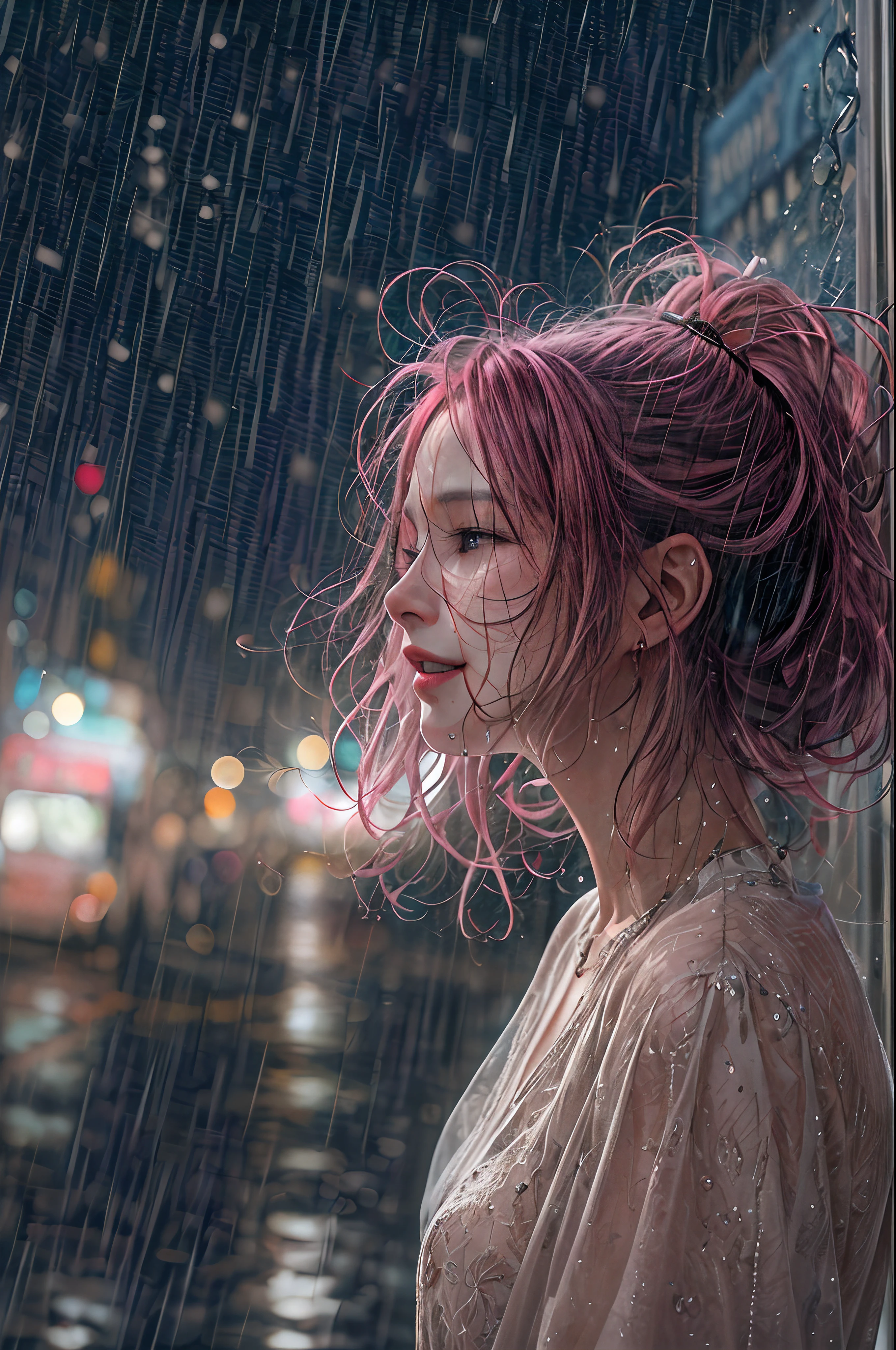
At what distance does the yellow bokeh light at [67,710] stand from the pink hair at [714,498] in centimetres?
33

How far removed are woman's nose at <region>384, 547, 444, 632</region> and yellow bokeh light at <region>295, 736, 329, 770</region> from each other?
206mm

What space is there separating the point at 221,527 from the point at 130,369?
0.16m

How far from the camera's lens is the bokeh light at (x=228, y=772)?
2.80ft

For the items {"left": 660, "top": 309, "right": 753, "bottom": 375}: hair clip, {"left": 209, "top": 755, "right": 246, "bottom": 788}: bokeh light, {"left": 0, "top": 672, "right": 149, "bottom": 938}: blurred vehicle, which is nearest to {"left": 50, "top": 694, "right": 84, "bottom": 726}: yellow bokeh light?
{"left": 0, "top": 672, "right": 149, "bottom": 938}: blurred vehicle

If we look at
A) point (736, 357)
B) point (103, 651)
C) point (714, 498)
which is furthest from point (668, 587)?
point (103, 651)

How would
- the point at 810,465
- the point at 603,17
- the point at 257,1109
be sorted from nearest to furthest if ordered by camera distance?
the point at 810,465 → the point at 257,1109 → the point at 603,17

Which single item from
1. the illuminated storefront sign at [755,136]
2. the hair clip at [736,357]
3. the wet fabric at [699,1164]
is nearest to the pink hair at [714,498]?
the hair clip at [736,357]

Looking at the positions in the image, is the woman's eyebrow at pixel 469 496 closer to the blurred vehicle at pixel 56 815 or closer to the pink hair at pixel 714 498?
the pink hair at pixel 714 498

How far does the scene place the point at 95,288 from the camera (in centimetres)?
88

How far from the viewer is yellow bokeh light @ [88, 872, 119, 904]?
0.83m

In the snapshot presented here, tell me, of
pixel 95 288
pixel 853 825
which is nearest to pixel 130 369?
pixel 95 288

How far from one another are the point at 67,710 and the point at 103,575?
0.12 meters

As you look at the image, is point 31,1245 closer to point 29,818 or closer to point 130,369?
point 29,818

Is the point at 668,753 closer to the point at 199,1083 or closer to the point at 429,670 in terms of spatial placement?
the point at 429,670
